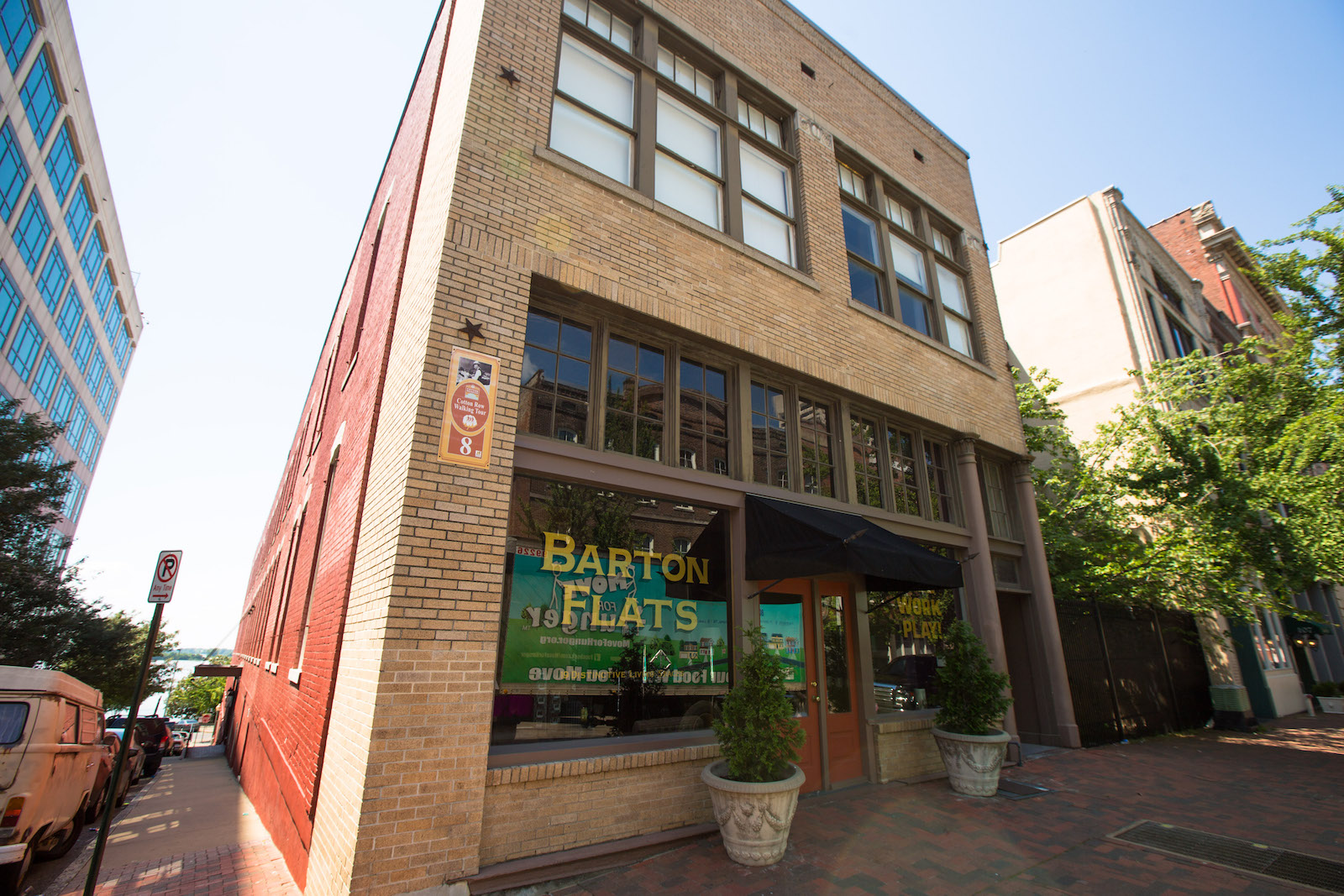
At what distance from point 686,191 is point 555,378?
10.8 ft

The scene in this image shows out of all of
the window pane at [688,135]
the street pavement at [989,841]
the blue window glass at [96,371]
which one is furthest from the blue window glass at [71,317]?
the window pane at [688,135]

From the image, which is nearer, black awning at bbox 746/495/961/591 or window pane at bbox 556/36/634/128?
black awning at bbox 746/495/961/591

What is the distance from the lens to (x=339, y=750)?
441cm

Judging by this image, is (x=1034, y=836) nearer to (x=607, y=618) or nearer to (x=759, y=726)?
(x=759, y=726)

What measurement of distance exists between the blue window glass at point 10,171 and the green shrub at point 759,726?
37.1 meters

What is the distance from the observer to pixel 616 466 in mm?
5594

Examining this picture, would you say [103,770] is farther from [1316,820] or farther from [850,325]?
[1316,820]

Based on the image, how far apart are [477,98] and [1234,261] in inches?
1181

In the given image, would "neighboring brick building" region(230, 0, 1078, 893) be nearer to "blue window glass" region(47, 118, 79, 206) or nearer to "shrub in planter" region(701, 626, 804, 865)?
"shrub in planter" region(701, 626, 804, 865)

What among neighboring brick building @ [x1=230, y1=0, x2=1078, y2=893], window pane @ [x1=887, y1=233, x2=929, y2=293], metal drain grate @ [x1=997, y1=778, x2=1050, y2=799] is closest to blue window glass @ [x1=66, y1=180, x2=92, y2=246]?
neighboring brick building @ [x1=230, y1=0, x2=1078, y2=893]

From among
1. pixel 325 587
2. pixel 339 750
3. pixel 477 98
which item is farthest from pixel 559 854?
pixel 477 98

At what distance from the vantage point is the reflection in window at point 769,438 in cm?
691

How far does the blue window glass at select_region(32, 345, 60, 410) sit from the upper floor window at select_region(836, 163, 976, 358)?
45.0m

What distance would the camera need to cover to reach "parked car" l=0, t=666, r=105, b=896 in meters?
5.78
